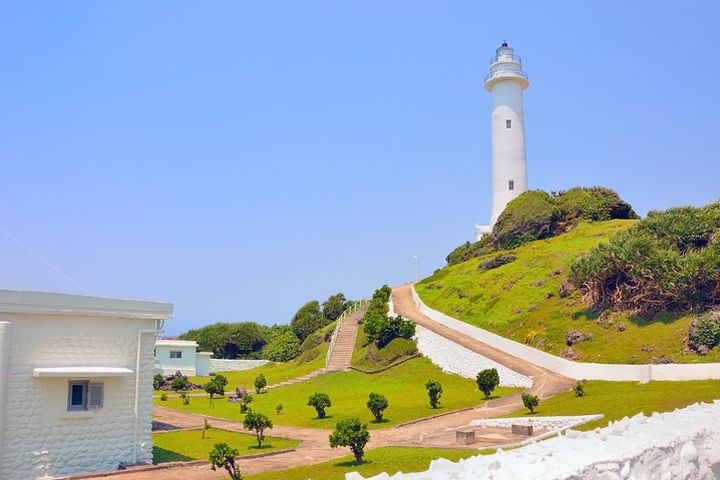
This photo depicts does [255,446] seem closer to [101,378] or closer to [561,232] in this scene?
[101,378]

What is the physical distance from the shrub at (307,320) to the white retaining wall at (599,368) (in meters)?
22.8

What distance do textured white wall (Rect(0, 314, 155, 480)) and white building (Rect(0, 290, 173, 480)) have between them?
22 mm

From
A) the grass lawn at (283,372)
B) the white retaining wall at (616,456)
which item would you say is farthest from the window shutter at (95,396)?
the grass lawn at (283,372)

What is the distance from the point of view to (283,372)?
41.9 metres

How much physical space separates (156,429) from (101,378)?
645 cm

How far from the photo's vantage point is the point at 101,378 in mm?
16031

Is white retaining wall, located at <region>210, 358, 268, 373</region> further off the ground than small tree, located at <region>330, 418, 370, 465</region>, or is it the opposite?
white retaining wall, located at <region>210, 358, 268, 373</region>

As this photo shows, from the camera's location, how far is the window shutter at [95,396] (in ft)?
52.0

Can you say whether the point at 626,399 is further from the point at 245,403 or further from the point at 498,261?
the point at 498,261

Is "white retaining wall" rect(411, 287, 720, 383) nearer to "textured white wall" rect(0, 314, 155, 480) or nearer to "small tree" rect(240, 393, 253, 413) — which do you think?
"small tree" rect(240, 393, 253, 413)

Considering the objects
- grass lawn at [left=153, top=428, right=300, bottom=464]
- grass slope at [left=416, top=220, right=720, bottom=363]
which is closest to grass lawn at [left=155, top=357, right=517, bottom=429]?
grass lawn at [left=153, top=428, right=300, bottom=464]

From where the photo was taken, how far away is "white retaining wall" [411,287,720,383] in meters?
23.8

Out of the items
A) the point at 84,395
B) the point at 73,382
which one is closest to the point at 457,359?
the point at 84,395

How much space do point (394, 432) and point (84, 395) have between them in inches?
371
